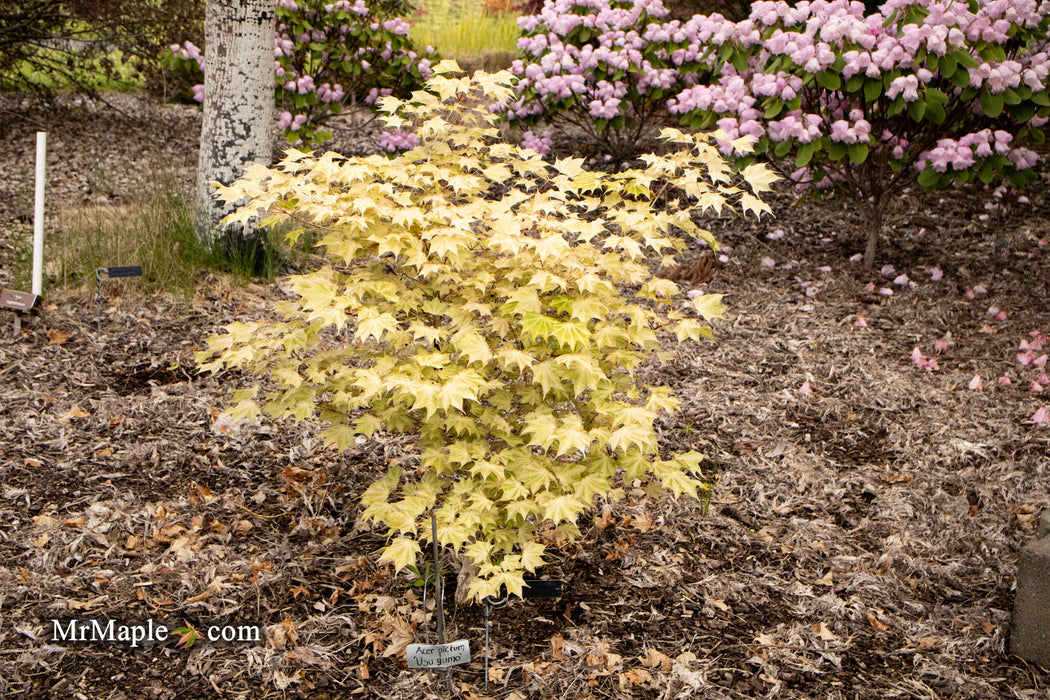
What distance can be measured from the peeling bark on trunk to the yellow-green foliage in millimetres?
2334

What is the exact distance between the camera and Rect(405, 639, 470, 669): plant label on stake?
2143 mm

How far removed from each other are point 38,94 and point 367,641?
23.4ft

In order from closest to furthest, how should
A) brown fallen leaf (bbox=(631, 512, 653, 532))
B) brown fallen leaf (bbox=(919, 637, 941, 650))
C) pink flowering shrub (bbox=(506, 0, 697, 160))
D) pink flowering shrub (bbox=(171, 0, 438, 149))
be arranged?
brown fallen leaf (bbox=(919, 637, 941, 650)) < brown fallen leaf (bbox=(631, 512, 653, 532)) < pink flowering shrub (bbox=(506, 0, 697, 160)) < pink flowering shrub (bbox=(171, 0, 438, 149))

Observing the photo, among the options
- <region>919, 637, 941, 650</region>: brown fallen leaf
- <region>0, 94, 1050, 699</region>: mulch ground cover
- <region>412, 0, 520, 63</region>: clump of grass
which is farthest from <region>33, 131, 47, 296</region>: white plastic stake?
<region>412, 0, 520, 63</region>: clump of grass

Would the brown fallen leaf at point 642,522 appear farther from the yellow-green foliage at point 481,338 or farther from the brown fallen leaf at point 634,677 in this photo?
the brown fallen leaf at point 634,677

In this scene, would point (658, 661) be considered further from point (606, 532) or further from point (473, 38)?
point (473, 38)

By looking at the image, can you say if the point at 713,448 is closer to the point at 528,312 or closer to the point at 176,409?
the point at 528,312

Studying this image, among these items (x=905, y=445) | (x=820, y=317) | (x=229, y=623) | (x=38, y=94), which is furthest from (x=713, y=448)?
(x=38, y=94)

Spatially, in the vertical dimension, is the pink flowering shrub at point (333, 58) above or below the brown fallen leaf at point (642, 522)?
above

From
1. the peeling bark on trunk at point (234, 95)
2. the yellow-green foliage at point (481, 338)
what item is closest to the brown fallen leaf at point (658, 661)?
the yellow-green foliage at point (481, 338)

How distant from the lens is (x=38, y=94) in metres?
7.61

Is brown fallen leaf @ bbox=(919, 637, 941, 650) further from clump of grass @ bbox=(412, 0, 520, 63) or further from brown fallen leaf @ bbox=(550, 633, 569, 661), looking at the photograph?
clump of grass @ bbox=(412, 0, 520, 63)

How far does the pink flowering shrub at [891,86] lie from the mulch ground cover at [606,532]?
93cm

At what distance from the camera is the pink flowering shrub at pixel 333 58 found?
22.5 ft
